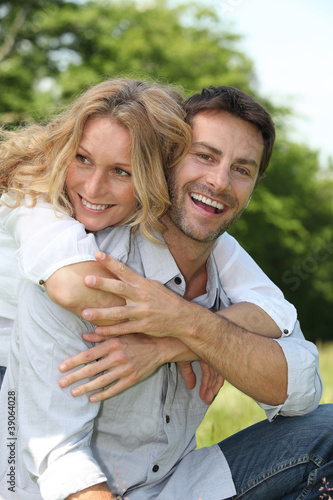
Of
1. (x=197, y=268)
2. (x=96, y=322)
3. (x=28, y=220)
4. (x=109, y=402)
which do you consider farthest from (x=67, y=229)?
(x=197, y=268)

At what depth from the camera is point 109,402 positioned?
7.96 ft

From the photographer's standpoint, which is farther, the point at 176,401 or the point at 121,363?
the point at 176,401

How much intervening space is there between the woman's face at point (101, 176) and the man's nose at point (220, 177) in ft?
1.46

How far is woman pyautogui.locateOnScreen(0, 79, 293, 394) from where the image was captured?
98.4 inches

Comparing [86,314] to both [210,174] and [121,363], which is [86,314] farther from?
[210,174]

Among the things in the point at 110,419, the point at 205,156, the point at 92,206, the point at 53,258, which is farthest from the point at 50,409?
the point at 205,156

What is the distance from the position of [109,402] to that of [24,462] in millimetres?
493

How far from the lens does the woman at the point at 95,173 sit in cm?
250

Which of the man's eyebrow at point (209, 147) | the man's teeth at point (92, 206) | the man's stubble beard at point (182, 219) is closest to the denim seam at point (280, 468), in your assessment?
the man's stubble beard at point (182, 219)

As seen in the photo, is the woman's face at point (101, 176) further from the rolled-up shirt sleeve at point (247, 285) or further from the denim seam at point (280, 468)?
the denim seam at point (280, 468)

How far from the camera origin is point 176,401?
8.59ft

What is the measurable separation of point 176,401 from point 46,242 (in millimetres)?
982

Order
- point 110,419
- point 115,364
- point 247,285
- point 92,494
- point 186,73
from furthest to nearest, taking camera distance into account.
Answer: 1. point 186,73
2. point 247,285
3. point 110,419
4. point 115,364
5. point 92,494

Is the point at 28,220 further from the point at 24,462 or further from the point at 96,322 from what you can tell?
the point at 24,462
